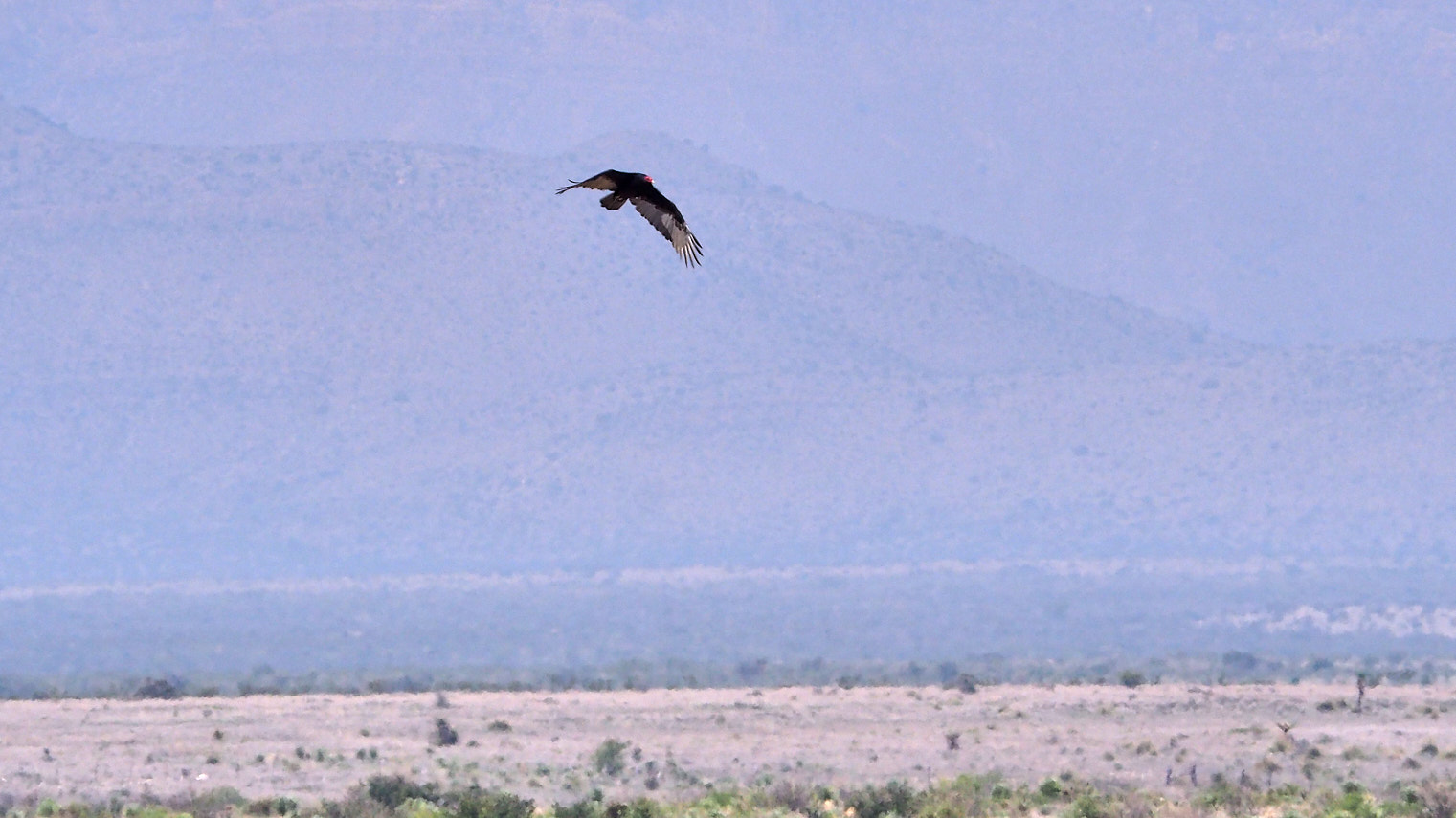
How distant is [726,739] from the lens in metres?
42.0

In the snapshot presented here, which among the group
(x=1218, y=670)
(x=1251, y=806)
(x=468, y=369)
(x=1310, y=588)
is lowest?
(x=1251, y=806)

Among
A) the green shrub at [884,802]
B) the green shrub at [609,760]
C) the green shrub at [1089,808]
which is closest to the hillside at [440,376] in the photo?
the green shrub at [609,760]

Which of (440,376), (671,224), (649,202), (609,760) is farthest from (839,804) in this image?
(440,376)

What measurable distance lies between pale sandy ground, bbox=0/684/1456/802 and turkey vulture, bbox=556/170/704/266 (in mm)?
14788

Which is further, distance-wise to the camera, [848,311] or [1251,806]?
[848,311]

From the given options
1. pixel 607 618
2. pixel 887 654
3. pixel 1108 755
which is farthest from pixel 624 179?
pixel 607 618

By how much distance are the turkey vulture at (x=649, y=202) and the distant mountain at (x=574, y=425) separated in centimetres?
11861

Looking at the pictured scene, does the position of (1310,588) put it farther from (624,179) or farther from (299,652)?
(624,179)

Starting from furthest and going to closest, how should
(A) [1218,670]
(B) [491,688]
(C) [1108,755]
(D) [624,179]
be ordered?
(A) [1218,670]
(B) [491,688]
(C) [1108,755]
(D) [624,179]

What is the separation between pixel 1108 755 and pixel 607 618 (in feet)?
256

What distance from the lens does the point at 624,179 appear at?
20.3 meters

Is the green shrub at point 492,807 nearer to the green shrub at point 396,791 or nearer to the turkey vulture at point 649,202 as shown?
the green shrub at point 396,791

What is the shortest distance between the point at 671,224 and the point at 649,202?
61cm

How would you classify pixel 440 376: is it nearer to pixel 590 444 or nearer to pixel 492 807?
pixel 590 444
